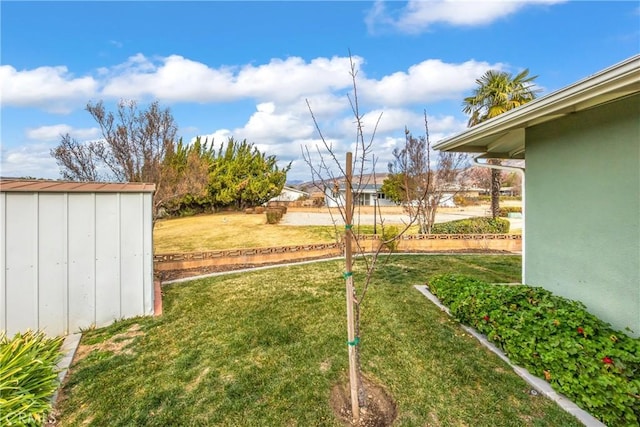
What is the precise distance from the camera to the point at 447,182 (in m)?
12.6

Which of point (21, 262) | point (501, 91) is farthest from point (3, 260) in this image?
point (501, 91)

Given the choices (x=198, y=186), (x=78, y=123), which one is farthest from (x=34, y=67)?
(x=198, y=186)

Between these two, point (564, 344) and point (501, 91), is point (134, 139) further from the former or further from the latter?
point (501, 91)

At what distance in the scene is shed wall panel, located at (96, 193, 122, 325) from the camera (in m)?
4.30

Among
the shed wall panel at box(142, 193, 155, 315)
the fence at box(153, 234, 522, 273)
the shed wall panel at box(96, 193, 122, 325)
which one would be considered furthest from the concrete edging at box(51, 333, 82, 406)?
the fence at box(153, 234, 522, 273)

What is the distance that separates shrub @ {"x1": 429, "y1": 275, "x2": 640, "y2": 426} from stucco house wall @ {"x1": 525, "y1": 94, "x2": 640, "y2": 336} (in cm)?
28

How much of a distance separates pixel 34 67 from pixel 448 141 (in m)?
11.6

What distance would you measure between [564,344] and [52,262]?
582 cm

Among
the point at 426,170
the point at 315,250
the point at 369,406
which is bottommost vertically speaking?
the point at 369,406

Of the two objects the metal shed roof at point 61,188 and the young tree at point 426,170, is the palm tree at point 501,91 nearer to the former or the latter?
the young tree at point 426,170

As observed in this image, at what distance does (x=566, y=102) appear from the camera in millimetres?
2744

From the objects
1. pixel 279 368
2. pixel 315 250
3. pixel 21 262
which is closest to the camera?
pixel 279 368

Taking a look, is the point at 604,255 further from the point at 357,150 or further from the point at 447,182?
the point at 447,182

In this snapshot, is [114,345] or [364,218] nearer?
[114,345]
